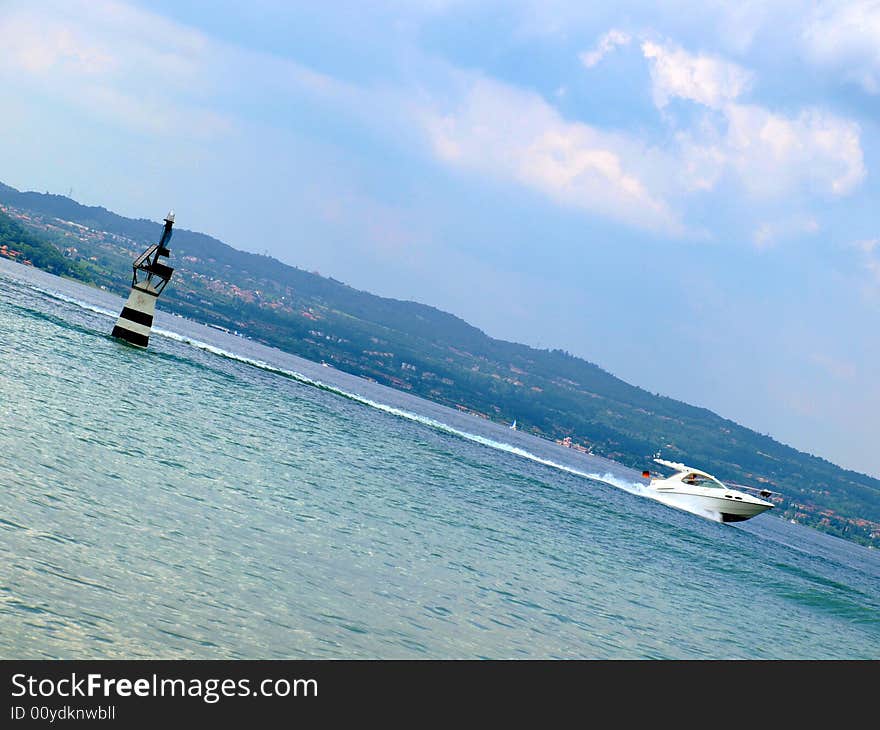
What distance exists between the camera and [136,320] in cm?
8062

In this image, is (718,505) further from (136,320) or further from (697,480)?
(136,320)

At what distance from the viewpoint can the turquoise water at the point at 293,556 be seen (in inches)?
630

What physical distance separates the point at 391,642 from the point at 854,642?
3446 cm

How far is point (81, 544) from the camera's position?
18.0 metres

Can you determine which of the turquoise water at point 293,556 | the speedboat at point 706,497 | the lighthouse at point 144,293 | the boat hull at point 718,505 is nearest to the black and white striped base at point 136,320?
the lighthouse at point 144,293

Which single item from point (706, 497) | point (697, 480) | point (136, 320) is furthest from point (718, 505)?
point (136, 320)

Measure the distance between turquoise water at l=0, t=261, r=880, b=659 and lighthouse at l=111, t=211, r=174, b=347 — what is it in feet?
38.3

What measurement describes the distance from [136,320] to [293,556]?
63014mm

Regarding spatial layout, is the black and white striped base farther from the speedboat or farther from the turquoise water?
the speedboat

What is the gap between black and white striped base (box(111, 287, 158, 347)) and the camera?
8050 cm

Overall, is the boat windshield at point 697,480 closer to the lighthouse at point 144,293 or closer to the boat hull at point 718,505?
the boat hull at point 718,505

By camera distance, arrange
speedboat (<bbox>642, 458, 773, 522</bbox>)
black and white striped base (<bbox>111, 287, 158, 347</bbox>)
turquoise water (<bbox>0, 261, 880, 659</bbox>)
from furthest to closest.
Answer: speedboat (<bbox>642, 458, 773, 522</bbox>), black and white striped base (<bbox>111, 287, 158, 347</bbox>), turquoise water (<bbox>0, 261, 880, 659</bbox>)

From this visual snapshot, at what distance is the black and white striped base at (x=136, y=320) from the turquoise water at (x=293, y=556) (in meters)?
12.4

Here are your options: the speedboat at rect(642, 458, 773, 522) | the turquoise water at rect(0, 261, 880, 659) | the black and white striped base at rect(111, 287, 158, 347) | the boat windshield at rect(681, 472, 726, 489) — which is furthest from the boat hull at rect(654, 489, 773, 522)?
the black and white striped base at rect(111, 287, 158, 347)
